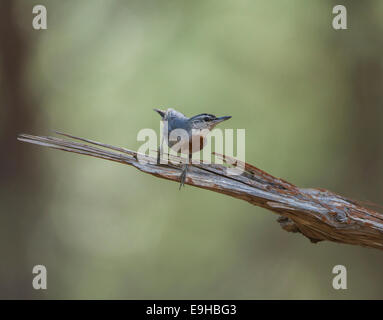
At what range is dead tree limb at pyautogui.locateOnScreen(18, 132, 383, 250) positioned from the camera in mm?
2068

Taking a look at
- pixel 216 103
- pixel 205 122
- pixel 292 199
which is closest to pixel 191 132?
pixel 205 122

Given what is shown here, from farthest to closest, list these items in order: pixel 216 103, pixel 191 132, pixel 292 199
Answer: pixel 216 103 < pixel 191 132 < pixel 292 199

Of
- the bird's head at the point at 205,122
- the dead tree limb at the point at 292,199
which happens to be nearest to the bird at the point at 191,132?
the bird's head at the point at 205,122

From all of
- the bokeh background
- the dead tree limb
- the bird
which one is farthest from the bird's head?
the bokeh background

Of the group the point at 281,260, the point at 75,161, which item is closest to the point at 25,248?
the point at 75,161

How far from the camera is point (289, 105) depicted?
6.00 meters

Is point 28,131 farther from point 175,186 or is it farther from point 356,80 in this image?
point 356,80

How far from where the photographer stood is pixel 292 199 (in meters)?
2.08

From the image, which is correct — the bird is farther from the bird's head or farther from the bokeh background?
the bokeh background

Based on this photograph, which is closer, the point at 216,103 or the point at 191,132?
the point at 191,132

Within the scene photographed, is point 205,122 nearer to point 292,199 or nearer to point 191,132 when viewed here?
point 191,132

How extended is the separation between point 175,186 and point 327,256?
2181 mm

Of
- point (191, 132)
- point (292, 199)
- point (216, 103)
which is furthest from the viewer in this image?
point (216, 103)

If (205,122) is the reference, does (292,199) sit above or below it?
below
